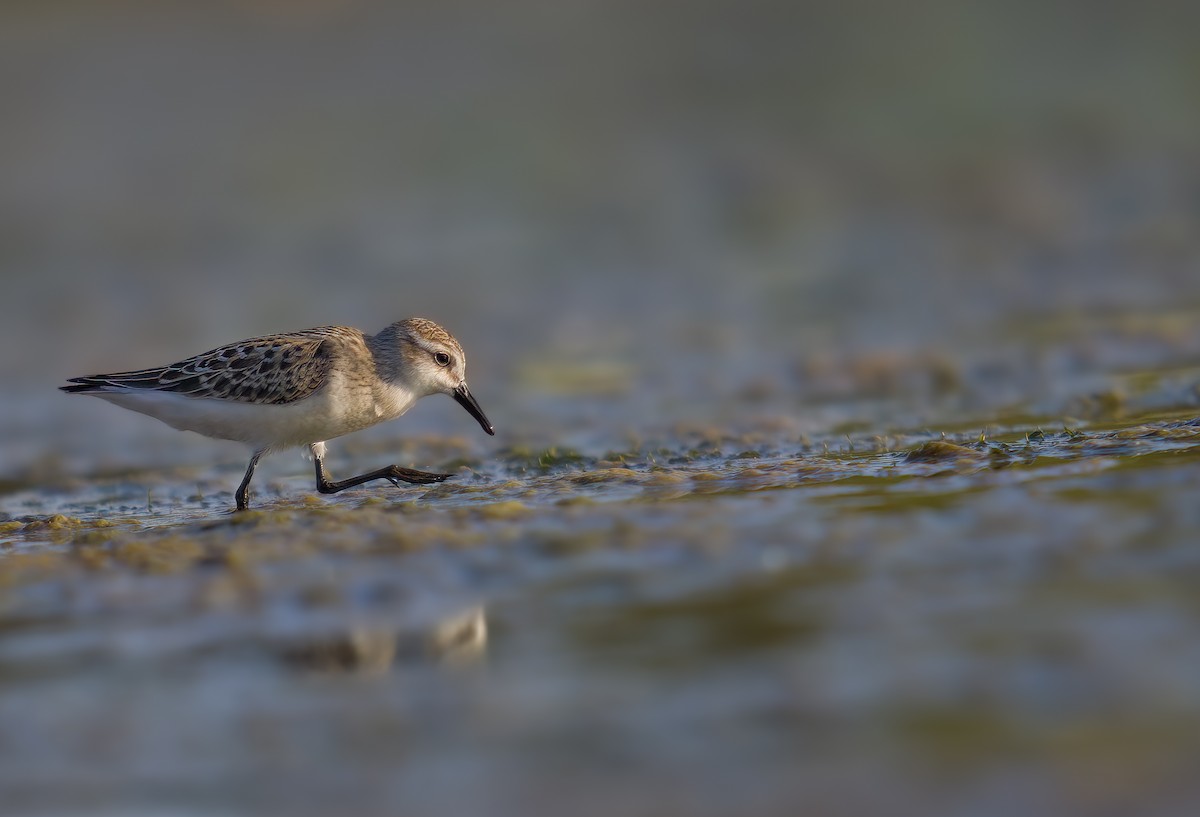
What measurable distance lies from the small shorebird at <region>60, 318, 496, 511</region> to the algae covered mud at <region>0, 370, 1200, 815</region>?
91 centimetres

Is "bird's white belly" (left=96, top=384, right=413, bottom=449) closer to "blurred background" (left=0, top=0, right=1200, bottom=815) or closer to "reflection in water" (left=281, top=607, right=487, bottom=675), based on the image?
"blurred background" (left=0, top=0, right=1200, bottom=815)

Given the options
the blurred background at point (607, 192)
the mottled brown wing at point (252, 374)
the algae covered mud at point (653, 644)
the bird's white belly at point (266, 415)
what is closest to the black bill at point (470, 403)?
the bird's white belly at point (266, 415)

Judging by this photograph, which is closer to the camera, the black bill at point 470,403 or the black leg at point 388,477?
the black leg at point 388,477

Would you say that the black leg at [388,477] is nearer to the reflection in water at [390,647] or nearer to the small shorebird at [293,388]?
the small shorebird at [293,388]

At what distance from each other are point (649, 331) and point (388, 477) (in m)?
5.42

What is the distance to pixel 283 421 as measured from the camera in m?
7.48

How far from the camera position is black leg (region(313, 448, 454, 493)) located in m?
7.68

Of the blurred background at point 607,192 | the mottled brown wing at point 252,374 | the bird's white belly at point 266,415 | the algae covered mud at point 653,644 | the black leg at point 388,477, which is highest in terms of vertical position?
the blurred background at point 607,192

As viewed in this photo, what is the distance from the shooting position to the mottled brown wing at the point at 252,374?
7.47 meters

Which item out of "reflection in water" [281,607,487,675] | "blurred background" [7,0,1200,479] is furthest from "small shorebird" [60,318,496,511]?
"reflection in water" [281,607,487,675]

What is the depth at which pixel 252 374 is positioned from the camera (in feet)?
24.7

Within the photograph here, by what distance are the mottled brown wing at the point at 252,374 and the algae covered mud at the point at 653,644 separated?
0.94 meters

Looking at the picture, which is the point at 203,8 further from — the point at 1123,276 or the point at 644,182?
A: the point at 1123,276

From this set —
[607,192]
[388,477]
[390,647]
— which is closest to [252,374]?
[388,477]
